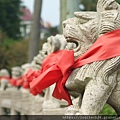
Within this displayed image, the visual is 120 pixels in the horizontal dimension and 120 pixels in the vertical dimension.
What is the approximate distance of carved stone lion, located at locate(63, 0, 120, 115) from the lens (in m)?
2.62

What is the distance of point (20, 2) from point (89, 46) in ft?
103

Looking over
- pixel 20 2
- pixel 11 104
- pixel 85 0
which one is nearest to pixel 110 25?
pixel 11 104

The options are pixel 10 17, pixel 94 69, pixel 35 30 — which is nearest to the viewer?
pixel 94 69

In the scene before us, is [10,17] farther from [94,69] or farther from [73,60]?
[94,69]

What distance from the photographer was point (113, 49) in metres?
2.67

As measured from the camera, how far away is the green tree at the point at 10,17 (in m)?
31.4

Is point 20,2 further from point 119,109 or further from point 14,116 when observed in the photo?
point 119,109

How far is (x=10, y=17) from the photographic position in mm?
32688

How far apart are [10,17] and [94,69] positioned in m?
30.5

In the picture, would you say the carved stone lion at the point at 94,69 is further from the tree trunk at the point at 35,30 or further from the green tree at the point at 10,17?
the green tree at the point at 10,17

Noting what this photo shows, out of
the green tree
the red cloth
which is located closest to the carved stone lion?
the red cloth

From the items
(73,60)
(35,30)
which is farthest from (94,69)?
(35,30)

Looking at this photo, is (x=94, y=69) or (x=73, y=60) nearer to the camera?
(x=94, y=69)

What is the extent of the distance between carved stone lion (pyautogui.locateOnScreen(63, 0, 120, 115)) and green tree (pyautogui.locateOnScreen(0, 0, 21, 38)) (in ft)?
93.7
